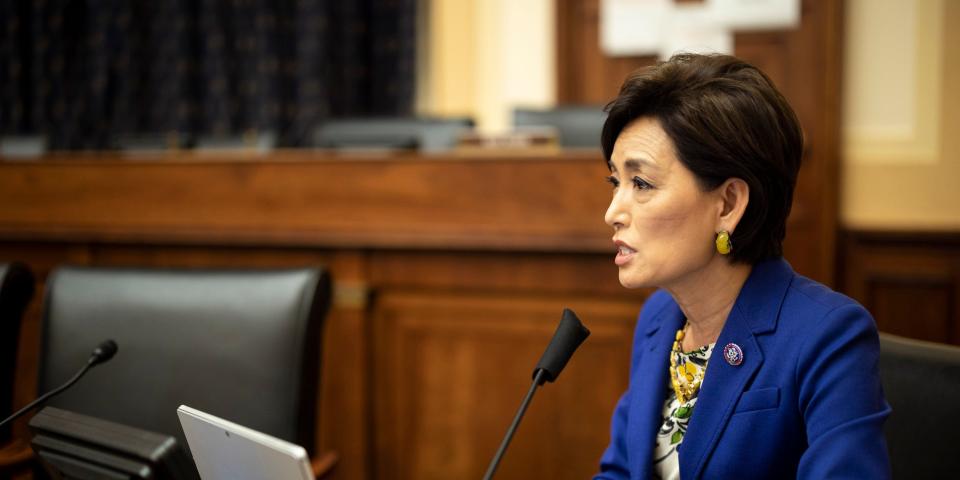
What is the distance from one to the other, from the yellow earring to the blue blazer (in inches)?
2.4

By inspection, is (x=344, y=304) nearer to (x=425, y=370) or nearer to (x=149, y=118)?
(x=425, y=370)

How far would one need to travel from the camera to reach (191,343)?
62.6 inches

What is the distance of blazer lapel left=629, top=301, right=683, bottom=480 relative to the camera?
1.26 meters

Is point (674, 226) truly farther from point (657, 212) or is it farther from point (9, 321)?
point (9, 321)

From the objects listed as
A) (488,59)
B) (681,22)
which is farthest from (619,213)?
(488,59)

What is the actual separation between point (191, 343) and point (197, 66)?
3946 millimetres

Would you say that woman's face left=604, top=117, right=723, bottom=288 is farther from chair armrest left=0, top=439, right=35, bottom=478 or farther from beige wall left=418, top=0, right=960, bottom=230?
beige wall left=418, top=0, right=960, bottom=230

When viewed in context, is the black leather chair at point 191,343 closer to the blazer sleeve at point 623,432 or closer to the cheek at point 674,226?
the blazer sleeve at point 623,432

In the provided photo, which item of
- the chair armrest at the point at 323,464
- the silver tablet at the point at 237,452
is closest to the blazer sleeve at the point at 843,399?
the silver tablet at the point at 237,452

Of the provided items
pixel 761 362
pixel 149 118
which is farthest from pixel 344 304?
pixel 149 118

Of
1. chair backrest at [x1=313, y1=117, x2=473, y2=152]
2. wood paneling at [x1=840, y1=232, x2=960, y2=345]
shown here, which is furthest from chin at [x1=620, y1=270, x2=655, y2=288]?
wood paneling at [x1=840, y1=232, x2=960, y2=345]

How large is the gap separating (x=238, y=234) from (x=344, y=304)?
355mm

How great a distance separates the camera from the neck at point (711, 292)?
4.08ft

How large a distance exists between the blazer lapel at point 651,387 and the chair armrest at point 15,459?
94 cm
